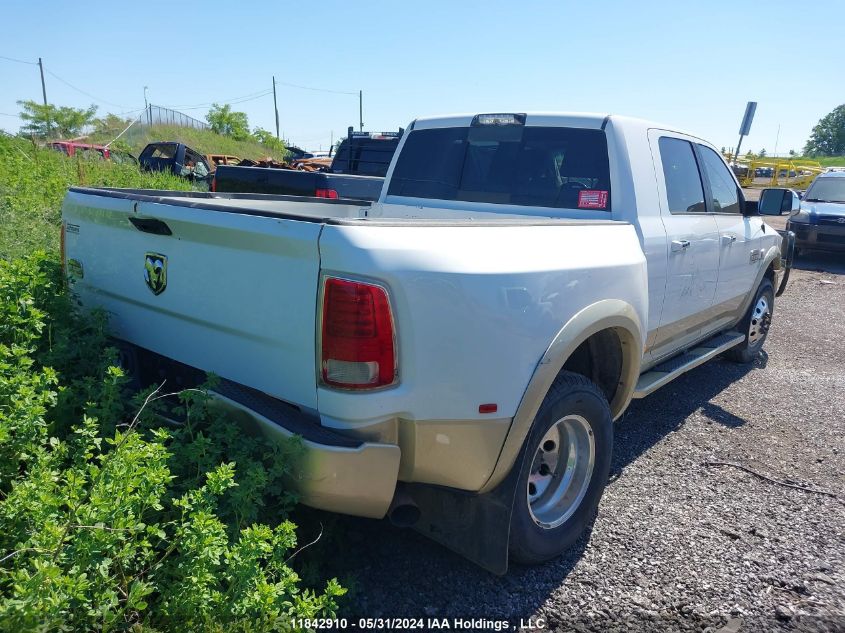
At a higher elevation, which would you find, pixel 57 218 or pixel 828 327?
pixel 57 218

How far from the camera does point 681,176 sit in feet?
14.3

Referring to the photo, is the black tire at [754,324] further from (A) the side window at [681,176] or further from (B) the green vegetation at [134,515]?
(B) the green vegetation at [134,515]

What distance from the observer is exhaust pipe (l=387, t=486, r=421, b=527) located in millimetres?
2529

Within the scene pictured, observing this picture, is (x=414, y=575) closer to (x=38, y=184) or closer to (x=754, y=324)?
(x=754, y=324)

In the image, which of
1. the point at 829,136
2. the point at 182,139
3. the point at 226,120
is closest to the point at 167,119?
the point at 182,139

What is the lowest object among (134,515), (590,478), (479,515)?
(590,478)

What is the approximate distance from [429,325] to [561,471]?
1360 mm

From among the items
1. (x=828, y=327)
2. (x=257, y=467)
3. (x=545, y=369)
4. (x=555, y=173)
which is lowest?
(x=828, y=327)

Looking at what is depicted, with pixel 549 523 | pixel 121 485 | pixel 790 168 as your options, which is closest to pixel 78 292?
pixel 121 485

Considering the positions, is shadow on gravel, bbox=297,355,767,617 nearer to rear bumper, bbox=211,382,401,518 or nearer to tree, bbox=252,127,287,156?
rear bumper, bbox=211,382,401,518

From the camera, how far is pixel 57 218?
27.4 ft

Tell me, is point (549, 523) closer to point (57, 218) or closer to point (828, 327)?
point (828, 327)

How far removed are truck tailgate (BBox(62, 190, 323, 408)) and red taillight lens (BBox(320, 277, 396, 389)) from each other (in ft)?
0.25

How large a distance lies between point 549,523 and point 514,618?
19.5 inches
